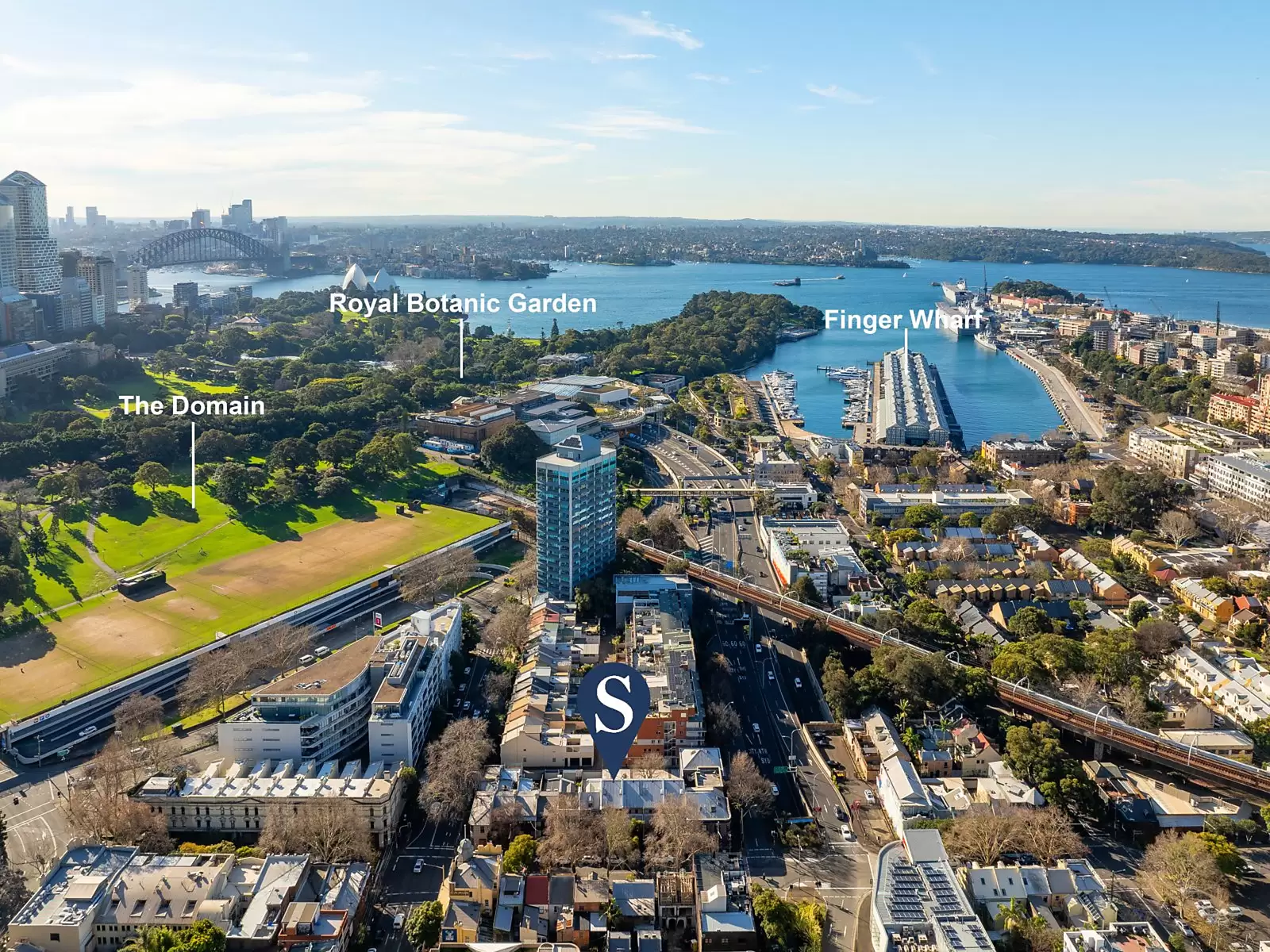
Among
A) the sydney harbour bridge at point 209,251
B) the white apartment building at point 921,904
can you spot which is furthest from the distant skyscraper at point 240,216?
the white apartment building at point 921,904

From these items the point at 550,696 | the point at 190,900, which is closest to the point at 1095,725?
the point at 550,696

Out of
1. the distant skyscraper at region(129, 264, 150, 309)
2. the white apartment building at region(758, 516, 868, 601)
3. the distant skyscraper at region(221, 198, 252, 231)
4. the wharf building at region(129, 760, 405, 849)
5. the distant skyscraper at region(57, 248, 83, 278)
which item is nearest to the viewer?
the wharf building at region(129, 760, 405, 849)

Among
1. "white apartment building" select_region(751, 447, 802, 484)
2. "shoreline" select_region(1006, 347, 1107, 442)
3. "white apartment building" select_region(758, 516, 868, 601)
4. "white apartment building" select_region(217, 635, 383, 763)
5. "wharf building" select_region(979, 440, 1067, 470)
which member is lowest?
"white apartment building" select_region(217, 635, 383, 763)

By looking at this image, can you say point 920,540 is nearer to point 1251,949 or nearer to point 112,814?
point 1251,949

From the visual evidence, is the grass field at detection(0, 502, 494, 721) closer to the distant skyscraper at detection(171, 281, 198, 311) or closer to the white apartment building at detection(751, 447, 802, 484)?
the white apartment building at detection(751, 447, 802, 484)

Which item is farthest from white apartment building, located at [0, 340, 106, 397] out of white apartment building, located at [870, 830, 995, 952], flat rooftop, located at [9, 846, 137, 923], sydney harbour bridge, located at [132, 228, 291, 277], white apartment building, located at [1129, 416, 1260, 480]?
sydney harbour bridge, located at [132, 228, 291, 277]

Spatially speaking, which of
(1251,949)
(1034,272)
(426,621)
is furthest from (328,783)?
(1034,272)

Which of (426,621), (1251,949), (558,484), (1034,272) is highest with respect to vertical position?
(1034,272)

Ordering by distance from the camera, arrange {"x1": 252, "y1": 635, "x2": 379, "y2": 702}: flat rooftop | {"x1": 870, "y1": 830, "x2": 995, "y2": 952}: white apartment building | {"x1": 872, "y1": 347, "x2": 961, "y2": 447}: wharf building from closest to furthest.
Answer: {"x1": 870, "y1": 830, "x2": 995, "y2": 952}: white apartment building < {"x1": 252, "y1": 635, "x2": 379, "y2": 702}: flat rooftop < {"x1": 872, "y1": 347, "x2": 961, "y2": 447}: wharf building
